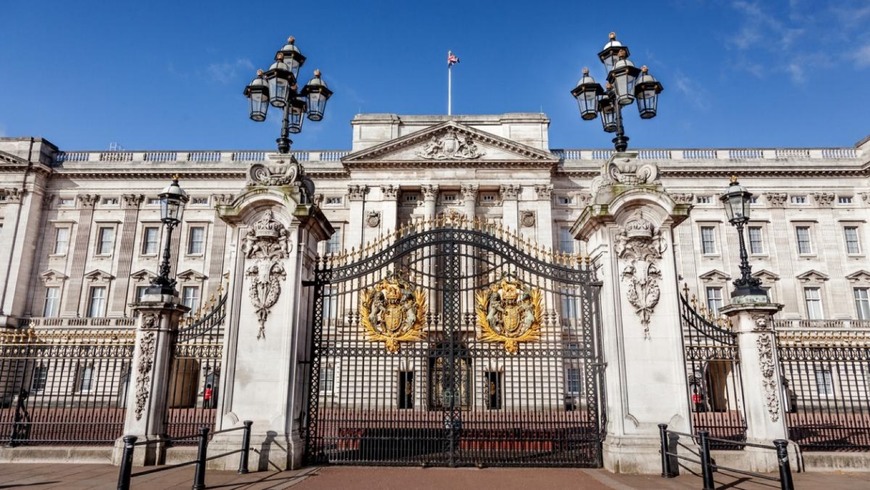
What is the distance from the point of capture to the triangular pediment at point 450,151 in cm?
3900

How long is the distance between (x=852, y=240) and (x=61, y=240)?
5959 cm

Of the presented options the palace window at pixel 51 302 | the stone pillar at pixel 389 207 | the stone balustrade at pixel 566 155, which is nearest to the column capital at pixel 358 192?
the stone pillar at pixel 389 207

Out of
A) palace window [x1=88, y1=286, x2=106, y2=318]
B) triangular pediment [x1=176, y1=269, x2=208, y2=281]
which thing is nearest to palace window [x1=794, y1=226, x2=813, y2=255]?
triangular pediment [x1=176, y1=269, x2=208, y2=281]

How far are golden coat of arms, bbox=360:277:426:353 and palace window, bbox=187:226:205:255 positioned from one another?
109 feet

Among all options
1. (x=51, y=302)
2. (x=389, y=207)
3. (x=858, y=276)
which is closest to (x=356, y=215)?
(x=389, y=207)

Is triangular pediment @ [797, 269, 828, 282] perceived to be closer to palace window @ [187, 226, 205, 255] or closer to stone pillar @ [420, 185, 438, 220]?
stone pillar @ [420, 185, 438, 220]

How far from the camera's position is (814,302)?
38.3 metres

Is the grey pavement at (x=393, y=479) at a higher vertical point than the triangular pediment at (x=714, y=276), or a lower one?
lower

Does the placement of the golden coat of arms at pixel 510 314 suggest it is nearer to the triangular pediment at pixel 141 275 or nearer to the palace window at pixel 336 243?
the palace window at pixel 336 243

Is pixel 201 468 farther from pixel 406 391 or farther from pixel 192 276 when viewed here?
pixel 192 276

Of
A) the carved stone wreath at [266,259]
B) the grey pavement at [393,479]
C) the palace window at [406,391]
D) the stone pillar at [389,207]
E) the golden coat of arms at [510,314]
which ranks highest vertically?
the stone pillar at [389,207]

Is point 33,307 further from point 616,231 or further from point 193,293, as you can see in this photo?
point 616,231

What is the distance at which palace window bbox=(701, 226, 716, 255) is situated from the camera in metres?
39.6

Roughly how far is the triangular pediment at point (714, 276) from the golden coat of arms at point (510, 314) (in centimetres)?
3180
